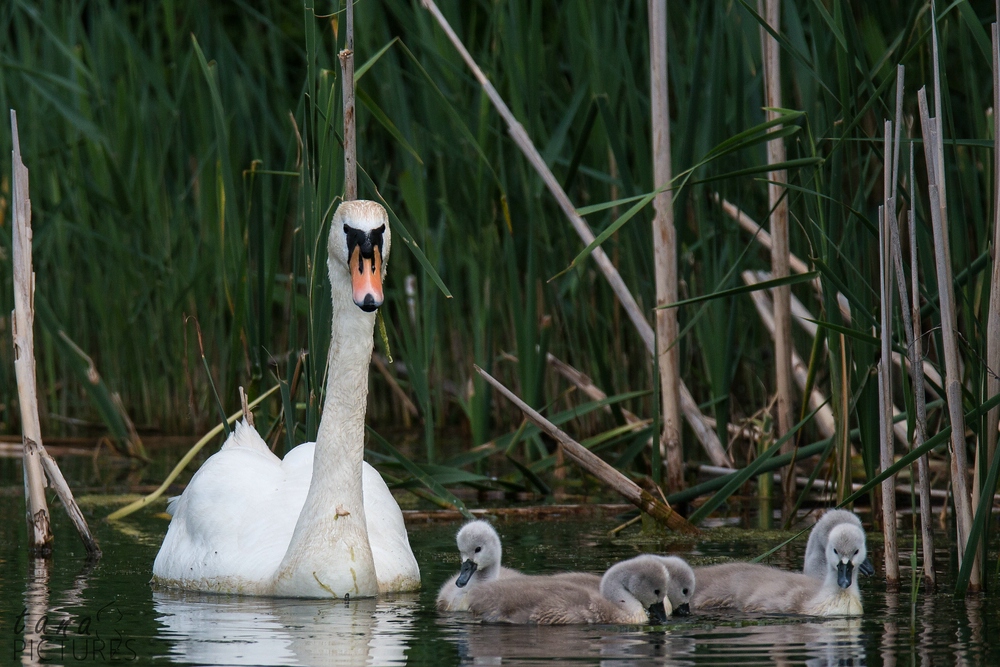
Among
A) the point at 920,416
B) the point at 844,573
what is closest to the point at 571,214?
the point at 920,416

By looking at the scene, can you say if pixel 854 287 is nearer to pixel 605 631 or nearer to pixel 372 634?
pixel 605 631

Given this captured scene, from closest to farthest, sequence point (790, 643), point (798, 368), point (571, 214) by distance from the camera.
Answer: point (790, 643) < point (571, 214) < point (798, 368)

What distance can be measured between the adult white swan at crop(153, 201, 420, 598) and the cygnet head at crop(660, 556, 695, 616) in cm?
91

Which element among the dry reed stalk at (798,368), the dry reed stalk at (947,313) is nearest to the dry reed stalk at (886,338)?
the dry reed stalk at (947,313)

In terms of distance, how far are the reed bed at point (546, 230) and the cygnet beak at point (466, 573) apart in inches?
33.7

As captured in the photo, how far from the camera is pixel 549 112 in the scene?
7.68 metres

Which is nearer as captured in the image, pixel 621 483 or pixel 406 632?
pixel 406 632

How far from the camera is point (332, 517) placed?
4887 mm

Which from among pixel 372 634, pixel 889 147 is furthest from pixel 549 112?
pixel 372 634

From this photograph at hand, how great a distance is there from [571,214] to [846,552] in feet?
7.17

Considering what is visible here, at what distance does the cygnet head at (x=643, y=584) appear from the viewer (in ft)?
14.8

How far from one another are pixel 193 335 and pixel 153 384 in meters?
0.43

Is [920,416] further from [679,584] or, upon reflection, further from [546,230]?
[546,230]

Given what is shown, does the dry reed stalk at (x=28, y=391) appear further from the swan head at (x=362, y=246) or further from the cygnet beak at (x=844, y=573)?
the cygnet beak at (x=844, y=573)
